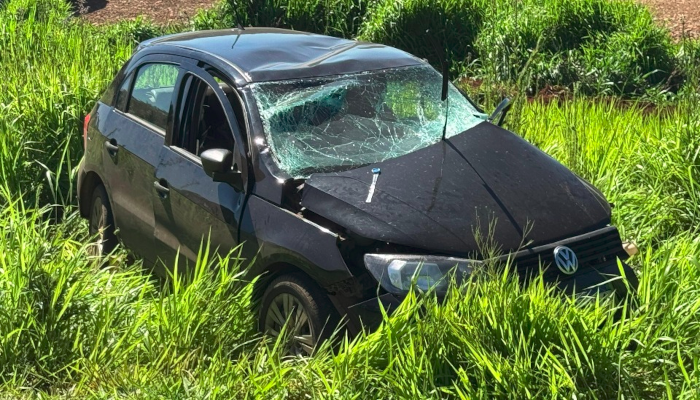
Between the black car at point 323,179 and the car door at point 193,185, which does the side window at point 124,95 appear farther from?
the car door at point 193,185

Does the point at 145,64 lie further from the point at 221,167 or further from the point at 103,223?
the point at 221,167

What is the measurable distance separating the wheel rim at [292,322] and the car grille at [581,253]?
1001 mm

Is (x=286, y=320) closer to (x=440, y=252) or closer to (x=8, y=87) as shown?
(x=440, y=252)

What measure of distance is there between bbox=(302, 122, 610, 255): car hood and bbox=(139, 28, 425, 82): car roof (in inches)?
31.8

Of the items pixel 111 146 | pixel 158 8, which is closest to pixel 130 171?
pixel 111 146

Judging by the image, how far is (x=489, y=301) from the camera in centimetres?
423

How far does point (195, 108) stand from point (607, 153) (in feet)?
9.70

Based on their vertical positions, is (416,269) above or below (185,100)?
below

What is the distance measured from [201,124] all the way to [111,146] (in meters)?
0.92

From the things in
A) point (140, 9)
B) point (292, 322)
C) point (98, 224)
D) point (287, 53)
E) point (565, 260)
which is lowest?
point (140, 9)

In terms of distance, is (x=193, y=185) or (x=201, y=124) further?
(x=201, y=124)

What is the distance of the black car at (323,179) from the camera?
4730mm

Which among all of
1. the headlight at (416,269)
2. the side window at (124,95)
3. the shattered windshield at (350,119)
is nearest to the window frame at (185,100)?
the shattered windshield at (350,119)

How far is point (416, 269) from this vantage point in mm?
4566
